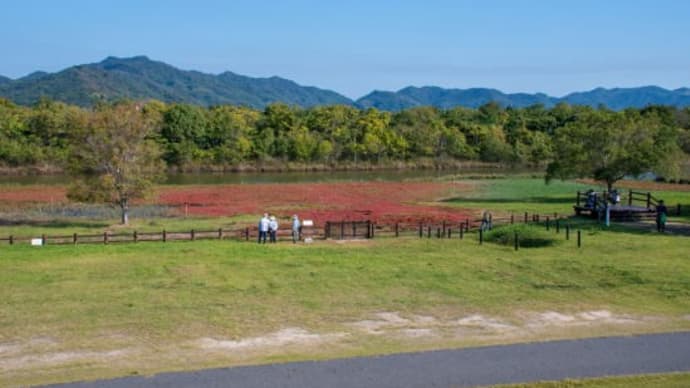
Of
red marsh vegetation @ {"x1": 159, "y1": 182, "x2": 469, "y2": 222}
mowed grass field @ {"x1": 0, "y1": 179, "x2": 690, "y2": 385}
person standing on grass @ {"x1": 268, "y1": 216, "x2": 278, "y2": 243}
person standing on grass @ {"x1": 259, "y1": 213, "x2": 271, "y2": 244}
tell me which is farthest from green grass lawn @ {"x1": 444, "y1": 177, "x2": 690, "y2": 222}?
person standing on grass @ {"x1": 259, "y1": 213, "x2": 271, "y2": 244}

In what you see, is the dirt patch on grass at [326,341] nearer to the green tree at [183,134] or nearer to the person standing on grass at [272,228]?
the person standing on grass at [272,228]

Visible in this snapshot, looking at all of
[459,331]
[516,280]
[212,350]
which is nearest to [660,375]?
[459,331]

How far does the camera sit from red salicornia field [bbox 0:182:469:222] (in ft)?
167

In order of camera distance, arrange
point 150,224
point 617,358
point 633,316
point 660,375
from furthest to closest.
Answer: point 150,224 → point 633,316 → point 617,358 → point 660,375

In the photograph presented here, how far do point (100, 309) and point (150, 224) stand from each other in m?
24.7

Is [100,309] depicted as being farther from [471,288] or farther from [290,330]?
[471,288]

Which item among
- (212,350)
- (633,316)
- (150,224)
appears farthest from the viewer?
(150,224)

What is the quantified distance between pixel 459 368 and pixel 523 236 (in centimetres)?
2045

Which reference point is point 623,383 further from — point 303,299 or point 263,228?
point 263,228

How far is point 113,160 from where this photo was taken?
45.3 metres

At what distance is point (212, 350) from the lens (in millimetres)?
15977

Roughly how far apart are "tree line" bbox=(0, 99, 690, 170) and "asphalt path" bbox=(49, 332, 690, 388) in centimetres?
9943

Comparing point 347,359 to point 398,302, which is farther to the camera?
point 398,302

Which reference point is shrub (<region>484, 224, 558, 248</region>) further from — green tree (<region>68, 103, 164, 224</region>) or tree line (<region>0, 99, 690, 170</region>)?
tree line (<region>0, 99, 690, 170</region>)
